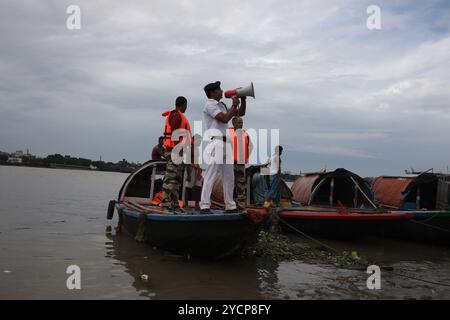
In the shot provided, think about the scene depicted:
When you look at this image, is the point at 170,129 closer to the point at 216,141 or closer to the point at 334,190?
the point at 216,141

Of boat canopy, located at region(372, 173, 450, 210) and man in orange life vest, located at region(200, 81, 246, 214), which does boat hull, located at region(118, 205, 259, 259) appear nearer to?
man in orange life vest, located at region(200, 81, 246, 214)

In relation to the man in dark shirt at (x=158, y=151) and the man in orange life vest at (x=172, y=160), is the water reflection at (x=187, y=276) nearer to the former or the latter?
the man in orange life vest at (x=172, y=160)

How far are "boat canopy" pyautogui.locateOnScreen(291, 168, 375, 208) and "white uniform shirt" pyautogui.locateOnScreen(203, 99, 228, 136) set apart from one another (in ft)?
19.0

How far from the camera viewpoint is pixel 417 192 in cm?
1216

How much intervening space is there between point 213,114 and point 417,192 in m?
8.23

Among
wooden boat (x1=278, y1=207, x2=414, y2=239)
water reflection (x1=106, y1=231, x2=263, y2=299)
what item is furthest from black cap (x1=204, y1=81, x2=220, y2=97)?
wooden boat (x1=278, y1=207, x2=414, y2=239)

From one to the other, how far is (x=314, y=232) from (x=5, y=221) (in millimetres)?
7999

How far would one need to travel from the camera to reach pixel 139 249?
8.04 meters

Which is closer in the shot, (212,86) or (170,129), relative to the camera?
(212,86)

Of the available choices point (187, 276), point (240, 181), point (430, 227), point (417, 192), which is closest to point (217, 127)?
point (240, 181)

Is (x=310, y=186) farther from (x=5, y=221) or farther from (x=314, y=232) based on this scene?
(x=5, y=221)

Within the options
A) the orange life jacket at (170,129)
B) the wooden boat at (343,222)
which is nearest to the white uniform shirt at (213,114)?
the orange life jacket at (170,129)

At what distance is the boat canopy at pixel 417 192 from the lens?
11.4 metres

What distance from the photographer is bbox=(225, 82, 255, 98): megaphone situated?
243 inches
